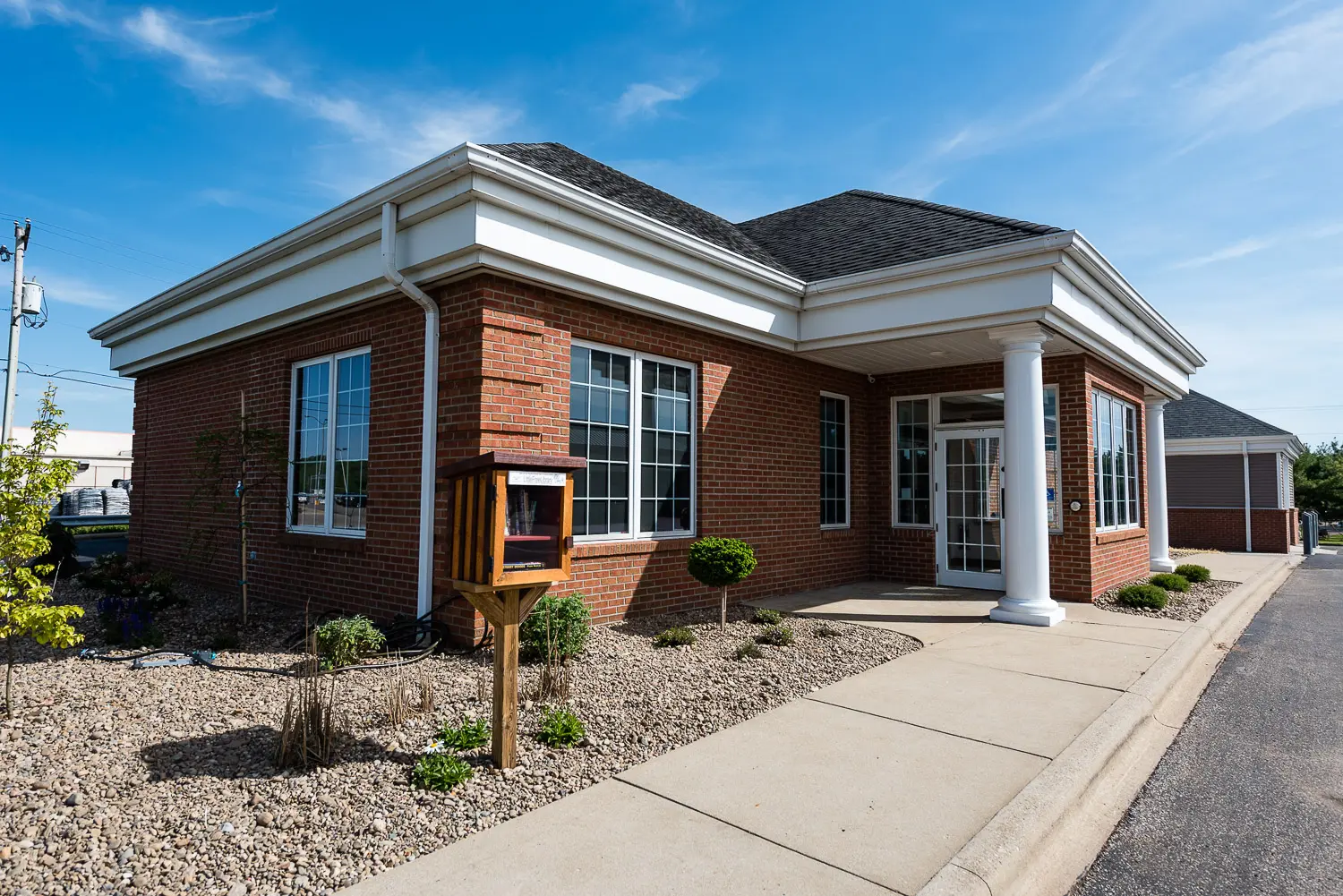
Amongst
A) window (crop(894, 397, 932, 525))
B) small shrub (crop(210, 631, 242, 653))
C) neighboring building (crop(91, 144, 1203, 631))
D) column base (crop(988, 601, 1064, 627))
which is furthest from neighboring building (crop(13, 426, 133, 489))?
column base (crop(988, 601, 1064, 627))

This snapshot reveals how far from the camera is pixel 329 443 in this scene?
27.0ft

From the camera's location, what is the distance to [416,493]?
6.98m

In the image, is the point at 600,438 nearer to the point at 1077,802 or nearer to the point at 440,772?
the point at 440,772

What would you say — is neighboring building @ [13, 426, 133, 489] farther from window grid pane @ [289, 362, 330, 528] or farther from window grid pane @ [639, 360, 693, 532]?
window grid pane @ [639, 360, 693, 532]

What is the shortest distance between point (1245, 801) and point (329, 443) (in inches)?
323

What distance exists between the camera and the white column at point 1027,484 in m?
8.30

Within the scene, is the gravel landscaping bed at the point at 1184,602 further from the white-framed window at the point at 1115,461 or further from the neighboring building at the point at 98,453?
the neighboring building at the point at 98,453

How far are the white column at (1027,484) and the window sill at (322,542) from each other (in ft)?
22.5

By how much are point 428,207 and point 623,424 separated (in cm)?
280

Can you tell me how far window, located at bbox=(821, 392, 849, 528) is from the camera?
427 inches

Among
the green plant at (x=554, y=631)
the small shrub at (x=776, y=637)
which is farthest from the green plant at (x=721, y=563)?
the green plant at (x=554, y=631)

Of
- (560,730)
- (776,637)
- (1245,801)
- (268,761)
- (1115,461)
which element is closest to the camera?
(268,761)

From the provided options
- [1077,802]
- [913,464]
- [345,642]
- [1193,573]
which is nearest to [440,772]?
[345,642]

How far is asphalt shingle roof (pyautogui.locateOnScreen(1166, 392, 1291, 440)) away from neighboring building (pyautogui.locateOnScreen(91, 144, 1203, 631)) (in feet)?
39.5
